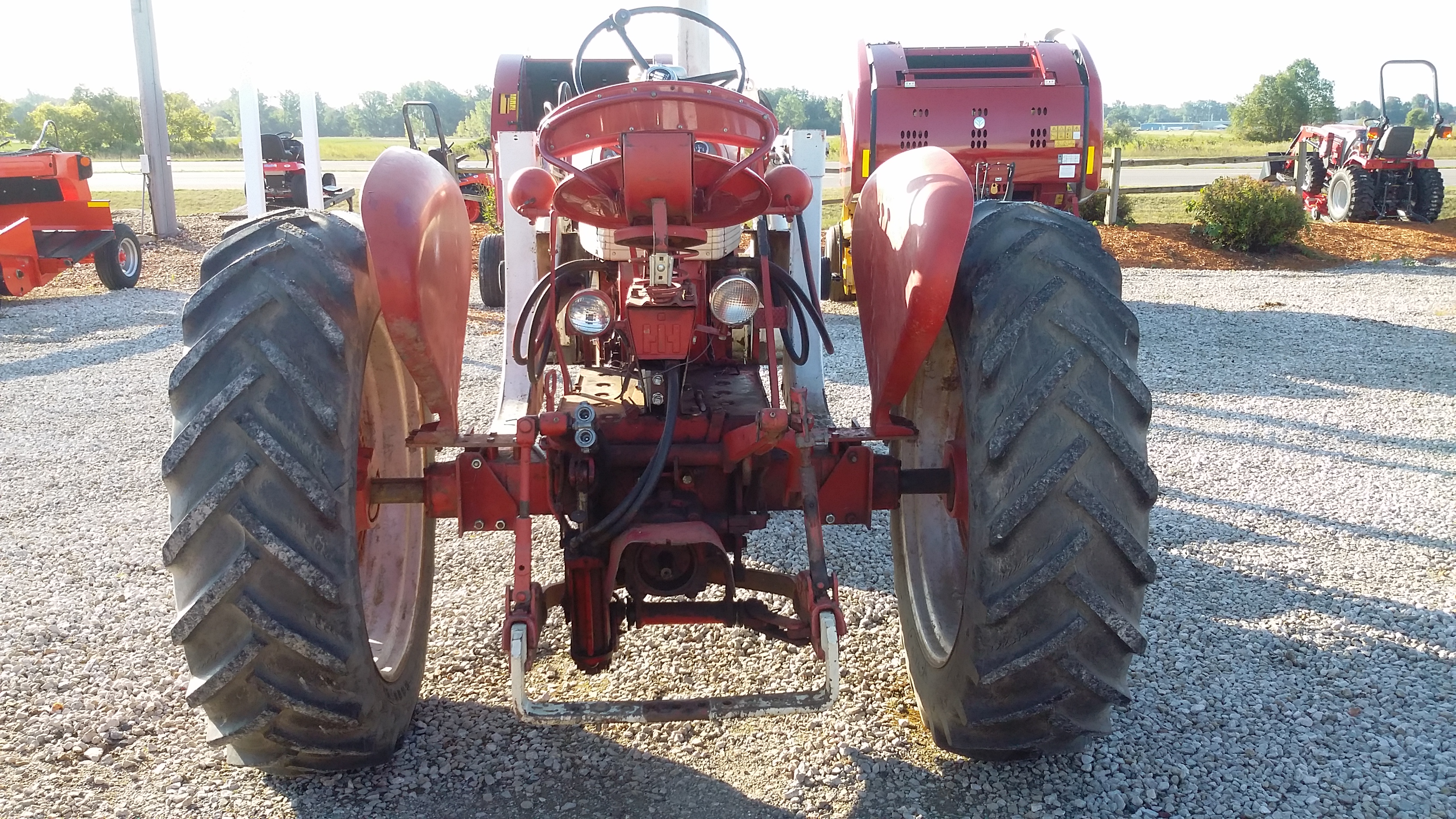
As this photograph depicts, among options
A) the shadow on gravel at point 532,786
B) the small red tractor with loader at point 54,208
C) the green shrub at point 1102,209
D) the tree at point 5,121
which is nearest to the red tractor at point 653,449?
the shadow on gravel at point 532,786

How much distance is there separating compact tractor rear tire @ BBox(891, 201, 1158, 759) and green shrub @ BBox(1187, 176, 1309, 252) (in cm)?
1517

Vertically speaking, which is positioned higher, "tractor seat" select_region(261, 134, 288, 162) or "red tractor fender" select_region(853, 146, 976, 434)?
"tractor seat" select_region(261, 134, 288, 162)

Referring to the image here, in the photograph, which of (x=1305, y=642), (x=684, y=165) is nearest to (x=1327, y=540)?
(x=1305, y=642)

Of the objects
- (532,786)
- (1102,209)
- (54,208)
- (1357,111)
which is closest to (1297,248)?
(1102,209)

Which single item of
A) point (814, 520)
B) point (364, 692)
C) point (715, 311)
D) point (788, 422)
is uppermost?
point (715, 311)

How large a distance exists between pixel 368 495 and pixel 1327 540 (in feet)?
13.3

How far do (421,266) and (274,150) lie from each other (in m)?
18.2

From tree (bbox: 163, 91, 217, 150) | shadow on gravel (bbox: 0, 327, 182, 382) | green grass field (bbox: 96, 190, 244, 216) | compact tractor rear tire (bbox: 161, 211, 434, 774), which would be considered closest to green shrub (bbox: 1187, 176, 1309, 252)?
shadow on gravel (bbox: 0, 327, 182, 382)

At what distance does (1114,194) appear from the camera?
17.8 meters

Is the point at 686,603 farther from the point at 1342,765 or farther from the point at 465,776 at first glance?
the point at 1342,765

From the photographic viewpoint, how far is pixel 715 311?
2639mm

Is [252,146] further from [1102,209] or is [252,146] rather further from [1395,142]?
[1395,142]

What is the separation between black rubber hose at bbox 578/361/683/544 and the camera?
8.55ft

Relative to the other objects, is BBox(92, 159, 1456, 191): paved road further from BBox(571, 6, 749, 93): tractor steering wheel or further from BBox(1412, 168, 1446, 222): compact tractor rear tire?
BBox(571, 6, 749, 93): tractor steering wheel
